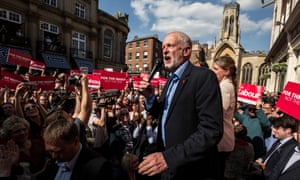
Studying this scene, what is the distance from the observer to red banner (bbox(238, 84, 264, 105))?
482 centimetres

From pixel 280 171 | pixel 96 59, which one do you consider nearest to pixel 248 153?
pixel 280 171

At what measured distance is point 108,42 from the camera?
78.8 ft

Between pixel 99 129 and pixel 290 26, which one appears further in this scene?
pixel 290 26

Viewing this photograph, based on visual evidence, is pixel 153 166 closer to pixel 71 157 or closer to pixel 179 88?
pixel 179 88

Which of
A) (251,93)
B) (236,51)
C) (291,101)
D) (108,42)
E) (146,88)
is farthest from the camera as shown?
(236,51)

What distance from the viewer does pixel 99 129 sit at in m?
3.46

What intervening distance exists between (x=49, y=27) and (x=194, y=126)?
64.2 ft

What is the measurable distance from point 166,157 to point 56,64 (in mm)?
18058

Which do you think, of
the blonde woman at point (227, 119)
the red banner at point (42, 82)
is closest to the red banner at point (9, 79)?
the red banner at point (42, 82)

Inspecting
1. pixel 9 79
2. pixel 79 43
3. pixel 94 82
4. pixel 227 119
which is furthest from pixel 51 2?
pixel 227 119

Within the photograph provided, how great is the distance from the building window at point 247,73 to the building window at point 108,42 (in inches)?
1622

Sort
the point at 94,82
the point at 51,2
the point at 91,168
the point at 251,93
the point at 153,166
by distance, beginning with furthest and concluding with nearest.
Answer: the point at 51,2
the point at 94,82
the point at 251,93
the point at 91,168
the point at 153,166

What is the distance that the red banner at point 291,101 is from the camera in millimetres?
2679

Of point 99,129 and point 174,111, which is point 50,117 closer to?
point 99,129
